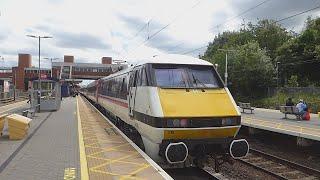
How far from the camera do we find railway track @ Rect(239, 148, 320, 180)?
12.6 metres

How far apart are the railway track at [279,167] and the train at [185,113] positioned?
2548 mm

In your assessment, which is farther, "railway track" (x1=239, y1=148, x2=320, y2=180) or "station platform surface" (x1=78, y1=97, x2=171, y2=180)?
"railway track" (x1=239, y1=148, x2=320, y2=180)

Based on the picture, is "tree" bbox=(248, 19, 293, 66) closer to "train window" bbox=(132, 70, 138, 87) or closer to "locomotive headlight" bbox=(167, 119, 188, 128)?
"train window" bbox=(132, 70, 138, 87)

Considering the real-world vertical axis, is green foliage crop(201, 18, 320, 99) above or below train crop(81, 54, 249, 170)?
above

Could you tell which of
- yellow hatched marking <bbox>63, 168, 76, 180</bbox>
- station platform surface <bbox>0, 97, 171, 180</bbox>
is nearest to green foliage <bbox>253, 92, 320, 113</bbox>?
station platform surface <bbox>0, 97, 171, 180</bbox>

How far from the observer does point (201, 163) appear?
10.9 metres

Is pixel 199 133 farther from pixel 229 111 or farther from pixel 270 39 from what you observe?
pixel 270 39

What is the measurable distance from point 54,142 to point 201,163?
5326 mm

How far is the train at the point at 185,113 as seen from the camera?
10.1 meters

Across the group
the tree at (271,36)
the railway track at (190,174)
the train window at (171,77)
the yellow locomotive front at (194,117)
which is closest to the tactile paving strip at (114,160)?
the yellow locomotive front at (194,117)

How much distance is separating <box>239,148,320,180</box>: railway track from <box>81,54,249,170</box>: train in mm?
2548

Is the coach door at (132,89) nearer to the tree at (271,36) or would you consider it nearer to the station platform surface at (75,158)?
the station platform surface at (75,158)

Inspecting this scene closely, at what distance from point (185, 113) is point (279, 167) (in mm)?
5097

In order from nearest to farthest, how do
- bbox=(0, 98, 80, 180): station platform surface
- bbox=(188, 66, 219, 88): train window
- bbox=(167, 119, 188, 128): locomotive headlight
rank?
bbox=(0, 98, 80, 180): station platform surface
bbox=(167, 119, 188, 128): locomotive headlight
bbox=(188, 66, 219, 88): train window
